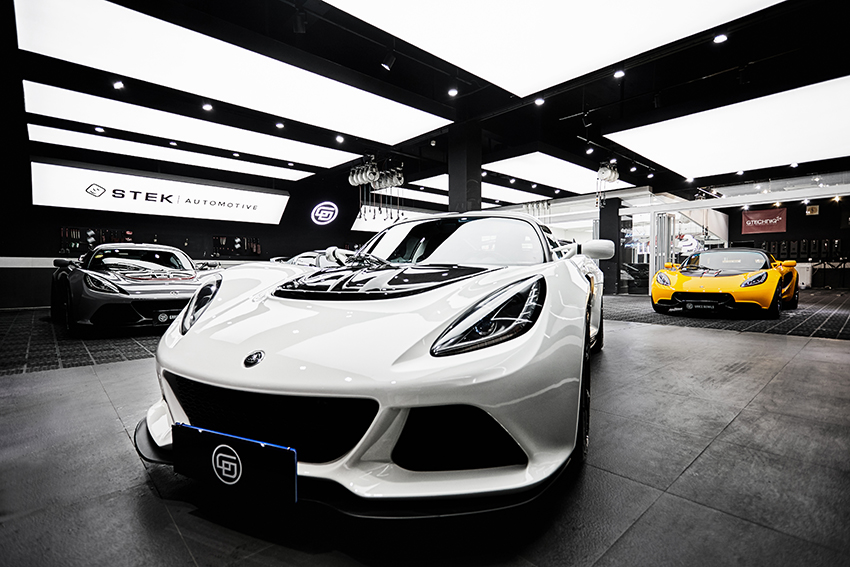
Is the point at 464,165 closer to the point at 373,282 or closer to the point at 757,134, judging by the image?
the point at 757,134

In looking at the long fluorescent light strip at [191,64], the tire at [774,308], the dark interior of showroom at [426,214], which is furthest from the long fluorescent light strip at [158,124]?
the tire at [774,308]

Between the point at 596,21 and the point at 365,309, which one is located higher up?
the point at 596,21

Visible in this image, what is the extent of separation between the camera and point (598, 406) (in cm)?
221

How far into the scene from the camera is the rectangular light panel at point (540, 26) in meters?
3.87

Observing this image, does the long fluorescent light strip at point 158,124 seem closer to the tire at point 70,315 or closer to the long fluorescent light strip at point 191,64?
the long fluorescent light strip at point 191,64

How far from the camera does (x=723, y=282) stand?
588 cm

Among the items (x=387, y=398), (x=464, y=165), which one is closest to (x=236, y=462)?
(x=387, y=398)

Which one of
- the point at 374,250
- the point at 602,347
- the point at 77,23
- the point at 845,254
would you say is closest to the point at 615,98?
the point at 602,347

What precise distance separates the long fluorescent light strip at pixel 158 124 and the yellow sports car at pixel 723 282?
6.75 metres

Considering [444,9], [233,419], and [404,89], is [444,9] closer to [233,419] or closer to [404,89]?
[404,89]

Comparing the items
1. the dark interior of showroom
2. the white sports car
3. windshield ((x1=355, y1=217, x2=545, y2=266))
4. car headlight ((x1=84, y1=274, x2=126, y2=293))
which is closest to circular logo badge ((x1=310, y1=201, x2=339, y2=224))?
the dark interior of showroom

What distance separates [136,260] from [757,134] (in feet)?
34.4

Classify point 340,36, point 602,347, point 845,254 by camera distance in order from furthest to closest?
point 845,254
point 340,36
point 602,347

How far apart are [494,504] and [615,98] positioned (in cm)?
829
